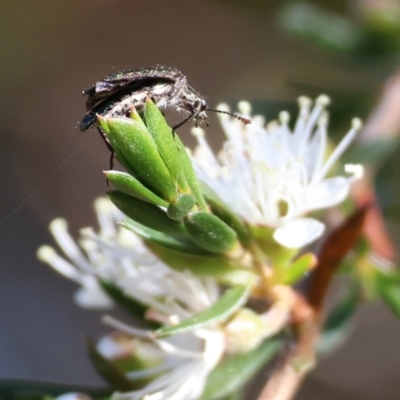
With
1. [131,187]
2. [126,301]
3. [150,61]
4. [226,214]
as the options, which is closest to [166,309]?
[126,301]

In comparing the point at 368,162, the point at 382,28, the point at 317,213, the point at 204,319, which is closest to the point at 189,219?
the point at 204,319

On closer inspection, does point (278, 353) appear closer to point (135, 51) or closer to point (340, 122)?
point (340, 122)

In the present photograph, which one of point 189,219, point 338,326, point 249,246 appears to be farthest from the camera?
point 338,326

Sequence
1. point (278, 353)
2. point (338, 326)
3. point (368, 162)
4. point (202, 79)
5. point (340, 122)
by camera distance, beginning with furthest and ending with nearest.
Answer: point (202, 79)
point (340, 122)
point (368, 162)
point (338, 326)
point (278, 353)

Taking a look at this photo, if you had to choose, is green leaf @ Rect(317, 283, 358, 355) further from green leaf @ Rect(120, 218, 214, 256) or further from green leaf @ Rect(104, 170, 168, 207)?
green leaf @ Rect(104, 170, 168, 207)

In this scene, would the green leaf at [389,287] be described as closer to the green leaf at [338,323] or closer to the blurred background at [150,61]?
the green leaf at [338,323]

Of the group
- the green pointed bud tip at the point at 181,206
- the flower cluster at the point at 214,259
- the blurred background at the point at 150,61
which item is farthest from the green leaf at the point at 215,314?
the blurred background at the point at 150,61
